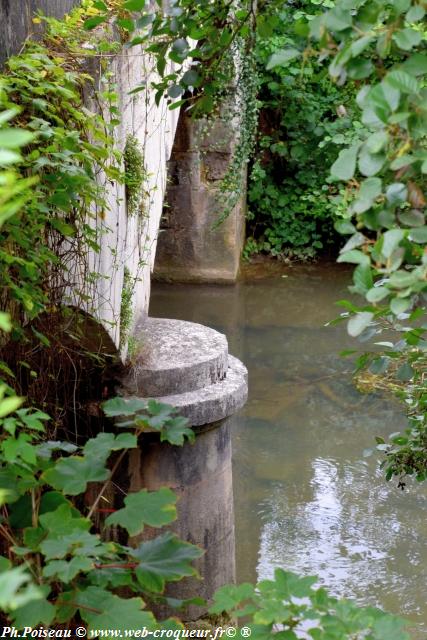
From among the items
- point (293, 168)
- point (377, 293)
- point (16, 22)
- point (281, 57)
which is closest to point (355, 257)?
point (377, 293)

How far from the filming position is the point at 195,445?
3.85 m

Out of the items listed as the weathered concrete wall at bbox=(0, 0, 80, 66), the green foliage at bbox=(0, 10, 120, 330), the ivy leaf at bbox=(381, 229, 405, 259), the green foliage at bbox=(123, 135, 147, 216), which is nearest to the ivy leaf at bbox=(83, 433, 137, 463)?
the green foliage at bbox=(0, 10, 120, 330)

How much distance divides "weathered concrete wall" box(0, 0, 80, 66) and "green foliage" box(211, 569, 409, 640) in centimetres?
155

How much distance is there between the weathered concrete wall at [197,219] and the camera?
345 inches

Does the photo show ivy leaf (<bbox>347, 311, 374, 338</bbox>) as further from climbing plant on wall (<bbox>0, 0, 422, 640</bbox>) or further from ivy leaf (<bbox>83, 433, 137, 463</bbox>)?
ivy leaf (<bbox>83, 433, 137, 463</bbox>)

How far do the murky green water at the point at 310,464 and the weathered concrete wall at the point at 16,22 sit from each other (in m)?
1.61

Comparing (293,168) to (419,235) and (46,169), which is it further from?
(419,235)

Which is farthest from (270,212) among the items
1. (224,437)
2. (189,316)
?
(224,437)

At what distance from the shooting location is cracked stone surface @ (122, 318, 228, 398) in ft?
12.1

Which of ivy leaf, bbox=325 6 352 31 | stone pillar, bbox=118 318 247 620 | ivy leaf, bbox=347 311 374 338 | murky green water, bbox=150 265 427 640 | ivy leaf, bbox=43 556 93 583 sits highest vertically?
ivy leaf, bbox=325 6 352 31

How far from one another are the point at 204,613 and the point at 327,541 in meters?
1.30

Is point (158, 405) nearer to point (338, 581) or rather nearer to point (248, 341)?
point (338, 581)

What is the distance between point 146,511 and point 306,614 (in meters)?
0.39

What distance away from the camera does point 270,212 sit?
10219mm
